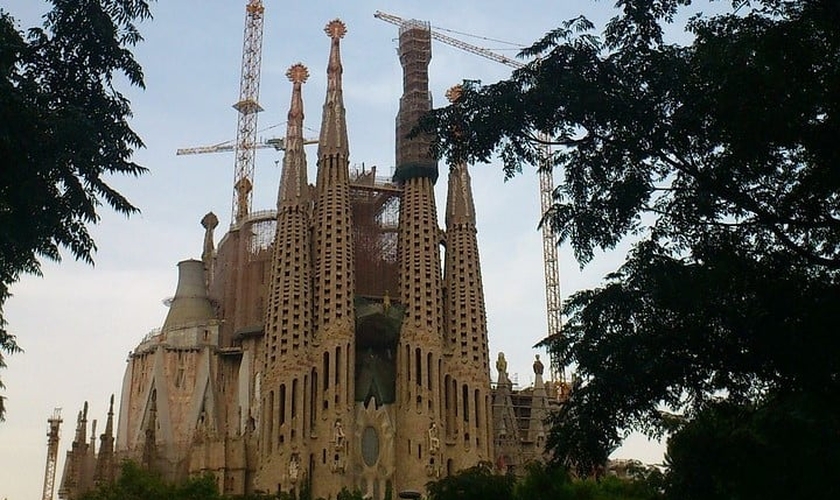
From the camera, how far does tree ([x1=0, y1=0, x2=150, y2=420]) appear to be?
15664 millimetres

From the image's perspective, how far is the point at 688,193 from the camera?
58.6 ft

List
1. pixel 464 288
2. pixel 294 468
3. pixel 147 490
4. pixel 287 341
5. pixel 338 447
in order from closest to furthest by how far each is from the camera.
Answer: pixel 147 490
pixel 294 468
pixel 338 447
pixel 287 341
pixel 464 288

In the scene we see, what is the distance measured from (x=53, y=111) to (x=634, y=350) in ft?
32.0

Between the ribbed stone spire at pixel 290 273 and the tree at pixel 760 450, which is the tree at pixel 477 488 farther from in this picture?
the ribbed stone spire at pixel 290 273

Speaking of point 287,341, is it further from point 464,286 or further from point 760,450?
point 760,450

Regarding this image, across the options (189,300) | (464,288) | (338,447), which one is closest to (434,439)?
(338,447)

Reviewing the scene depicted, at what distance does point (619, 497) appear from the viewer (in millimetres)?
30891

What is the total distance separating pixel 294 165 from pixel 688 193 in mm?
54395

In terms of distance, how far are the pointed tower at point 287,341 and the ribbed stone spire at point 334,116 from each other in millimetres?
3016

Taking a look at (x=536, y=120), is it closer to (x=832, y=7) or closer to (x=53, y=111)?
(x=832, y=7)

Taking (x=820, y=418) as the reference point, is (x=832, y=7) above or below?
above

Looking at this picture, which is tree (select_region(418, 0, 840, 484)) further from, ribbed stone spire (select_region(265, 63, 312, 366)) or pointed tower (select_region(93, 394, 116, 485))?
pointed tower (select_region(93, 394, 116, 485))

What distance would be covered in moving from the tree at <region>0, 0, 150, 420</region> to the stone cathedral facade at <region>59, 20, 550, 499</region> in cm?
4336

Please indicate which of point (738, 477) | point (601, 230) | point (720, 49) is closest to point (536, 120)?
point (601, 230)
